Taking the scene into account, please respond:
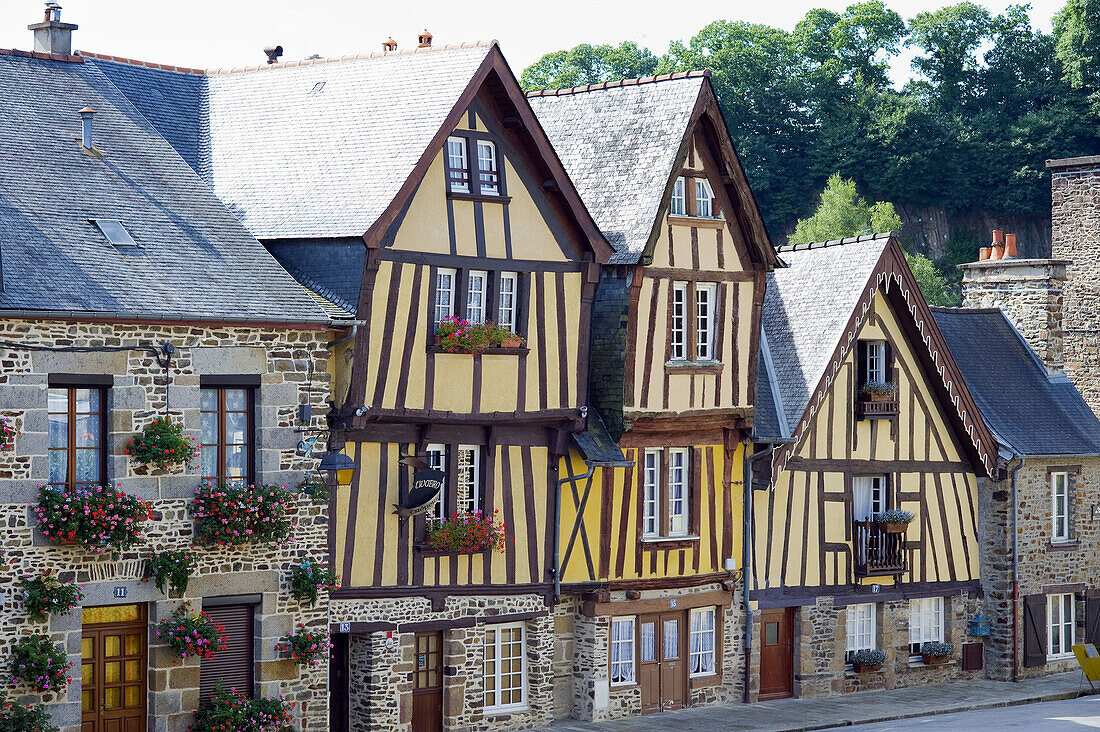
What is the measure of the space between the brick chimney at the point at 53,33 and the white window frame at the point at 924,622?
15837mm

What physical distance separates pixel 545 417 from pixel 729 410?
3536 mm

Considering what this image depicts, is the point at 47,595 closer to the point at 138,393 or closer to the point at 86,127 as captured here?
the point at 138,393

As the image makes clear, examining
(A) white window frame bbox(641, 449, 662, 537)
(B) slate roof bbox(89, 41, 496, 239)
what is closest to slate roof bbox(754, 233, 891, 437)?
(A) white window frame bbox(641, 449, 662, 537)

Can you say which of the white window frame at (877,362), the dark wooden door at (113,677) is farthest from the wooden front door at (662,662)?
the dark wooden door at (113,677)

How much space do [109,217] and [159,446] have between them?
123 inches

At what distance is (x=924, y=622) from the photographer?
2955 cm

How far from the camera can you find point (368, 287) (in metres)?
21.6

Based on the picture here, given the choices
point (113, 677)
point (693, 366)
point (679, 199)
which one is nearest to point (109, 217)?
point (113, 677)

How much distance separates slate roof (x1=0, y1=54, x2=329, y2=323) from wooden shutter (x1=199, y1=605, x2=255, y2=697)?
351cm

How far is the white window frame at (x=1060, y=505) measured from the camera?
31156 millimetres

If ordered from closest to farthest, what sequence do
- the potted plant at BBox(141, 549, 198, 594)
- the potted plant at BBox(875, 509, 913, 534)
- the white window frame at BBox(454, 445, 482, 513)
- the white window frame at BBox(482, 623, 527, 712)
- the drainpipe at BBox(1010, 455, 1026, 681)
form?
the potted plant at BBox(141, 549, 198, 594)
the white window frame at BBox(454, 445, 482, 513)
the white window frame at BBox(482, 623, 527, 712)
the potted plant at BBox(875, 509, 913, 534)
the drainpipe at BBox(1010, 455, 1026, 681)

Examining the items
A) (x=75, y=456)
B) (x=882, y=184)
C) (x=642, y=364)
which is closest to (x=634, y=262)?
(x=642, y=364)

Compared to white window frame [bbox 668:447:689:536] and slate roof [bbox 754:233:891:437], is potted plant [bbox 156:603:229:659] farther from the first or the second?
slate roof [bbox 754:233:891:437]

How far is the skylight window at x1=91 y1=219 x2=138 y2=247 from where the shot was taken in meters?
20.7
